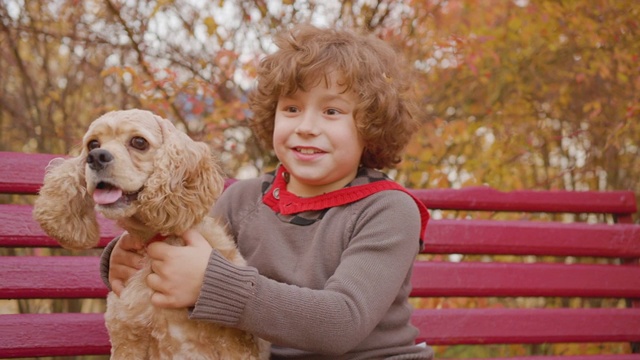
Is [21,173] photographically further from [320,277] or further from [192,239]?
[320,277]

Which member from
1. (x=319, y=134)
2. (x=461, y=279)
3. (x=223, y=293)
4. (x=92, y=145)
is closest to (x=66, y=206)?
(x=92, y=145)

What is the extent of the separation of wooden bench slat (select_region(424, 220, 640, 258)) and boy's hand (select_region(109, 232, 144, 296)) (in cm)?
143

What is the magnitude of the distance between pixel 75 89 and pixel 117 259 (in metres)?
2.70

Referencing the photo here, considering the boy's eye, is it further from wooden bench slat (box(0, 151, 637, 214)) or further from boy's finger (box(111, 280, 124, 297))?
wooden bench slat (box(0, 151, 637, 214))

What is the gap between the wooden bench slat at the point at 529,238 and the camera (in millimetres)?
3061

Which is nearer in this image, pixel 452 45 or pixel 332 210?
pixel 332 210

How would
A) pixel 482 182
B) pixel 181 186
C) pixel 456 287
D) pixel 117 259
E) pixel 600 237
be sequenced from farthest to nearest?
pixel 482 182, pixel 600 237, pixel 456 287, pixel 117 259, pixel 181 186

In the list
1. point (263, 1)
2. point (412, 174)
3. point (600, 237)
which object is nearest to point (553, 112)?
point (412, 174)

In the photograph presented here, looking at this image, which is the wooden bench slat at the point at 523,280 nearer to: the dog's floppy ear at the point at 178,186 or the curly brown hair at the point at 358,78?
the curly brown hair at the point at 358,78

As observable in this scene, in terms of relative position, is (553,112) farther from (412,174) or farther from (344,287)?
(344,287)

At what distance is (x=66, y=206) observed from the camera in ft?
6.23

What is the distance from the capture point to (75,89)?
4.44 meters

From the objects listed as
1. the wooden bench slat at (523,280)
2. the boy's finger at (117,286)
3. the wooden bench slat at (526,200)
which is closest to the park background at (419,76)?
the wooden bench slat at (526,200)

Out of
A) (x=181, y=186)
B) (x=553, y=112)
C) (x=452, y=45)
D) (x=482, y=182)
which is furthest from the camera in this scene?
(x=553, y=112)
